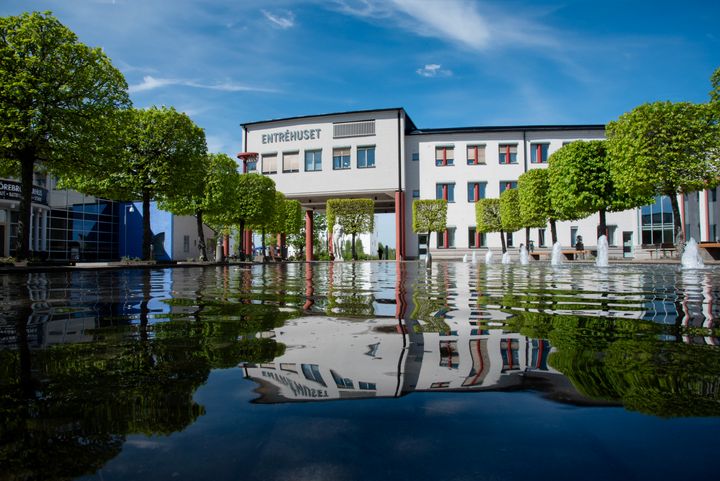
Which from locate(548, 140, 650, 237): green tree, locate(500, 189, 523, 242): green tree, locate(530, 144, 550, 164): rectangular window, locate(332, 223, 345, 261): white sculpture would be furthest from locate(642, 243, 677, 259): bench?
locate(332, 223, 345, 261): white sculpture

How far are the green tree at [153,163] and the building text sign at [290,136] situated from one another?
2014cm

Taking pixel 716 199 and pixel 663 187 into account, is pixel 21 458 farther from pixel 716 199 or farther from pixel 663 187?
pixel 716 199

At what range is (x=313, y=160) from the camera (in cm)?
4378

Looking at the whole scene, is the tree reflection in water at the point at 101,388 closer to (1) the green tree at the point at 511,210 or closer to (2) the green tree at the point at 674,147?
(2) the green tree at the point at 674,147

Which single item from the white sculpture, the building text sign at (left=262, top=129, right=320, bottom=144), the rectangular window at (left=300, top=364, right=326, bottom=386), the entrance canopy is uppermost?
the building text sign at (left=262, top=129, right=320, bottom=144)

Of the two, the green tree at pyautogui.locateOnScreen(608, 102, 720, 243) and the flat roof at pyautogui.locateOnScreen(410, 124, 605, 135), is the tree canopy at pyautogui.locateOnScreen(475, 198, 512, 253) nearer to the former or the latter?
the flat roof at pyautogui.locateOnScreen(410, 124, 605, 135)

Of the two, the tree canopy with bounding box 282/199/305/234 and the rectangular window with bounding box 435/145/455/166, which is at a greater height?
the rectangular window with bounding box 435/145/455/166

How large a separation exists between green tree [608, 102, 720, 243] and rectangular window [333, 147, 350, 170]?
84.2 feet

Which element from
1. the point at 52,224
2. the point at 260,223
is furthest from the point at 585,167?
the point at 52,224

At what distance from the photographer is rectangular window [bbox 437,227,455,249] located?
4394 cm

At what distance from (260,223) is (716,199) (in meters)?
40.2

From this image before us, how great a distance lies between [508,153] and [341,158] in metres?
16.4

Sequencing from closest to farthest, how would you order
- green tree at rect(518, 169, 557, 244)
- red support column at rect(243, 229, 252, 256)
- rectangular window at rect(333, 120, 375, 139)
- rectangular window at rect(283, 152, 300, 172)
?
green tree at rect(518, 169, 557, 244), rectangular window at rect(333, 120, 375, 139), rectangular window at rect(283, 152, 300, 172), red support column at rect(243, 229, 252, 256)

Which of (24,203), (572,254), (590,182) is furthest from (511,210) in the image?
(24,203)
